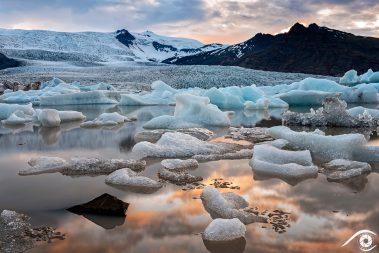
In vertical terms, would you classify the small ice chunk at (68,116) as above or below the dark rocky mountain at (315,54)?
below

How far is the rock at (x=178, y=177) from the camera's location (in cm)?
401

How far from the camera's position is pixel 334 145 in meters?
4.98

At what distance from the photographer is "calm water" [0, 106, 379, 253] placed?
2.58 m

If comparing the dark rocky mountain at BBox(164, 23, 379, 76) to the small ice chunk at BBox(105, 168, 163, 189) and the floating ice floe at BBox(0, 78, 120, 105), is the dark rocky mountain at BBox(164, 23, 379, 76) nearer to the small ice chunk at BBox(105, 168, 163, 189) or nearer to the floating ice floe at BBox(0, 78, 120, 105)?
the floating ice floe at BBox(0, 78, 120, 105)

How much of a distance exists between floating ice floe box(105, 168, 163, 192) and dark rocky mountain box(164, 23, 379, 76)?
58022 mm

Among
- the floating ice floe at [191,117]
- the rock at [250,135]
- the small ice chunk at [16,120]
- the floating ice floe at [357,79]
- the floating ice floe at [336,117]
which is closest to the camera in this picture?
the rock at [250,135]

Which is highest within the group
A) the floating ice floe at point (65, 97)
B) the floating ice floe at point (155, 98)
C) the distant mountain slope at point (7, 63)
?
the floating ice floe at point (155, 98)

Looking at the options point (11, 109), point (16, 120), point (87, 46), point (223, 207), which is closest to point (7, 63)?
point (87, 46)

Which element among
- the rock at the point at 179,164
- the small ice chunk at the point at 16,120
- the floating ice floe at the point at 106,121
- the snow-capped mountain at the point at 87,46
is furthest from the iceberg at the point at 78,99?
the snow-capped mountain at the point at 87,46

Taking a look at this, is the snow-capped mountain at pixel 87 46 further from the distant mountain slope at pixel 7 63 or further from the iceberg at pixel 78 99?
the iceberg at pixel 78 99

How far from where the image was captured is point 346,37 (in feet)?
242

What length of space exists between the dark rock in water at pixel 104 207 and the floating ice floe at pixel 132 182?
605 mm

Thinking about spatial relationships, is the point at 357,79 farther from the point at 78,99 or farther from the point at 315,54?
the point at 315,54

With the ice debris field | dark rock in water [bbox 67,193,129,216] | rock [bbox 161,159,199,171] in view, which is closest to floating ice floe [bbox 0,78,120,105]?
the ice debris field
